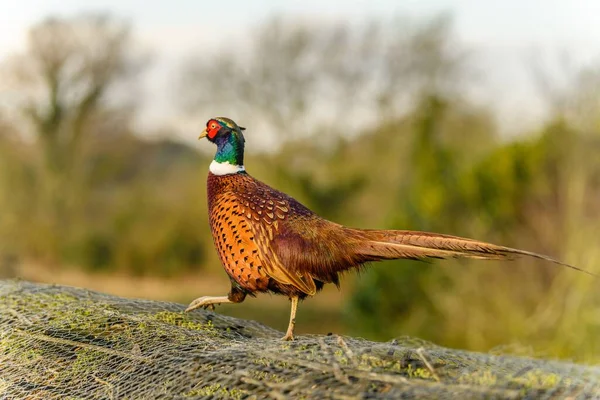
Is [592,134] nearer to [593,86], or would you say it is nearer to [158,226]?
[593,86]

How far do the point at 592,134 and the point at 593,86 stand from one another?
69 cm

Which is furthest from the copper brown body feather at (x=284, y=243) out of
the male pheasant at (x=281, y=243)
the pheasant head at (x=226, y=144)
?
the pheasant head at (x=226, y=144)

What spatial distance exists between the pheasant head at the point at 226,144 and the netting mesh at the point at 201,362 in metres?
0.77

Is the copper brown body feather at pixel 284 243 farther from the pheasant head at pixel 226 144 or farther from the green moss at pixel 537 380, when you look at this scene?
the green moss at pixel 537 380

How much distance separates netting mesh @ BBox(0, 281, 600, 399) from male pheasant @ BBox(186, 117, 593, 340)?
0.88ft

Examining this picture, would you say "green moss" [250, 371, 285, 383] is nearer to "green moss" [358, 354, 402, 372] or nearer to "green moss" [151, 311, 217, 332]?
"green moss" [358, 354, 402, 372]

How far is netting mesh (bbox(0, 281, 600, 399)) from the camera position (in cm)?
215

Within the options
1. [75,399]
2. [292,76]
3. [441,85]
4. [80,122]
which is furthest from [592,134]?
[80,122]

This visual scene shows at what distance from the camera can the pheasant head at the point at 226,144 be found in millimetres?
3436

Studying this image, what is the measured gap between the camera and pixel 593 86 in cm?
959

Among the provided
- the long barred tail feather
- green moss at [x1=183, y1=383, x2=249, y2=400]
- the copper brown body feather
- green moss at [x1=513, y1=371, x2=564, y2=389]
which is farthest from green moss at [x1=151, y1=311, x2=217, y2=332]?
green moss at [x1=513, y1=371, x2=564, y2=389]

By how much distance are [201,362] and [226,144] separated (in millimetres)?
1288

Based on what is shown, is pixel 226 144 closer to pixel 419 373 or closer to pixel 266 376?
pixel 266 376

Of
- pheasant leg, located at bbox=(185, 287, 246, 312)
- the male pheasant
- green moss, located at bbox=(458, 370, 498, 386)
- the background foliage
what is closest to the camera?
green moss, located at bbox=(458, 370, 498, 386)
